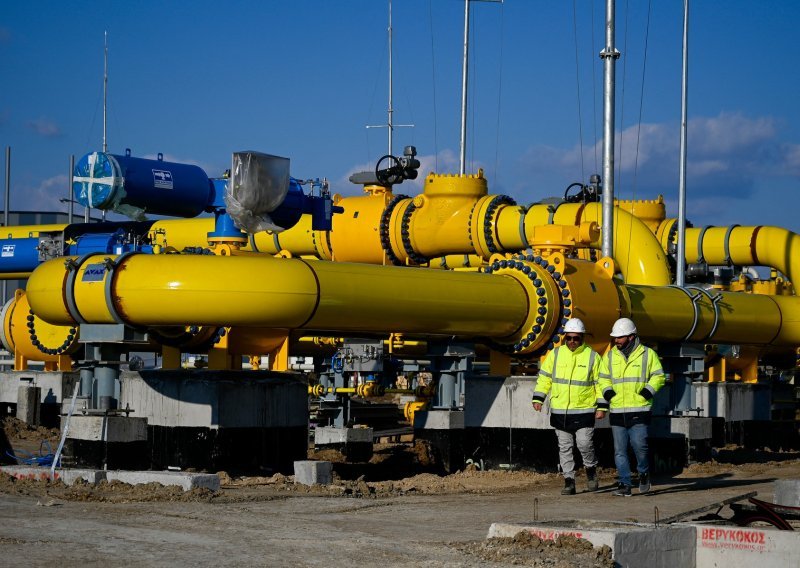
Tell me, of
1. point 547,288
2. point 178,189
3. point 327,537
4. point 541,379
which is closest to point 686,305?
point 547,288

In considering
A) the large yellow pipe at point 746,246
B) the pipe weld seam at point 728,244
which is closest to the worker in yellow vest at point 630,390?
the large yellow pipe at point 746,246

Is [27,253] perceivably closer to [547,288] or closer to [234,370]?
[234,370]

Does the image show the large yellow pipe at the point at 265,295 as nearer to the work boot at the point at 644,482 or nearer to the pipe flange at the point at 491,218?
the work boot at the point at 644,482

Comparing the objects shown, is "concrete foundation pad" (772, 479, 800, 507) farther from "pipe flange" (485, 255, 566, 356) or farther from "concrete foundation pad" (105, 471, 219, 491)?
"concrete foundation pad" (105, 471, 219, 491)

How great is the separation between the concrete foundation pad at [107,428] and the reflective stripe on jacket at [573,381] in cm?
490

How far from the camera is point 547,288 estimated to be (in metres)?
16.7

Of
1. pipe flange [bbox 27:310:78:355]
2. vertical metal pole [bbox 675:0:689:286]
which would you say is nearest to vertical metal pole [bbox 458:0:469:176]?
vertical metal pole [bbox 675:0:689:286]

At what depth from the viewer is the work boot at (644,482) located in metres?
14.0

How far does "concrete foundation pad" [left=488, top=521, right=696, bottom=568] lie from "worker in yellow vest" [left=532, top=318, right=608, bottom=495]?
381 centimetres

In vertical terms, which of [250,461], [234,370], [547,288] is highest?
[547,288]

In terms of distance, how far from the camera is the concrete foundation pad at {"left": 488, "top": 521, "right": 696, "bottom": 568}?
917 cm

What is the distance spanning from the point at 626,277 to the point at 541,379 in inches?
298

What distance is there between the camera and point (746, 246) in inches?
987

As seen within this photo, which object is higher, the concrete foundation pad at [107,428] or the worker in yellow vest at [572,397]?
the worker in yellow vest at [572,397]
